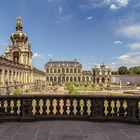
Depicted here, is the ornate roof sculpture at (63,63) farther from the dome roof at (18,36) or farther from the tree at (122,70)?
the dome roof at (18,36)

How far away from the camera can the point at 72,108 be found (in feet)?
26.7

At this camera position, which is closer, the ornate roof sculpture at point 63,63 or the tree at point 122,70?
the ornate roof sculpture at point 63,63

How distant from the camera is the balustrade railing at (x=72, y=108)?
7.71 meters

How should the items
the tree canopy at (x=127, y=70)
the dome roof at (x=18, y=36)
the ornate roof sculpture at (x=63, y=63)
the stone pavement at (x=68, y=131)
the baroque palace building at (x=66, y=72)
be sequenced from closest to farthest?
the stone pavement at (x=68, y=131)
the dome roof at (x=18, y=36)
the baroque palace building at (x=66, y=72)
the ornate roof sculpture at (x=63, y=63)
the tree canopy at (x=127, y=70)

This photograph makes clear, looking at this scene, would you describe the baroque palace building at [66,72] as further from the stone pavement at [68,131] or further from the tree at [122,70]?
the stone pavement at [68,131]

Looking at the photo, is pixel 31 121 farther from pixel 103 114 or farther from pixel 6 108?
pixel 103 114

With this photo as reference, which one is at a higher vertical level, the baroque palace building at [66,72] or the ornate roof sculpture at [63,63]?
the ornate roof sculpture at [63,63]

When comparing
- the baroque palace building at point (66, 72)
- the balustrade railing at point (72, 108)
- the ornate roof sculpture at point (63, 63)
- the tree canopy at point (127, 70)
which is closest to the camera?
the balustrade railing at point (72, 108)

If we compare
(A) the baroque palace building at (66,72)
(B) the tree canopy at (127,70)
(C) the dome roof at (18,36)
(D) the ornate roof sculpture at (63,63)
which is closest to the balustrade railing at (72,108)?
(C) the dome roof at (18,36)

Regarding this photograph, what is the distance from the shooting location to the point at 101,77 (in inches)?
5807

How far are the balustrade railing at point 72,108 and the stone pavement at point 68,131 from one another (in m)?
0.33

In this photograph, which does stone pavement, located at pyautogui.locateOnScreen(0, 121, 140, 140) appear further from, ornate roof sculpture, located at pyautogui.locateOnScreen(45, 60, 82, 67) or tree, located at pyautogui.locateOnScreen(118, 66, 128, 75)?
tree, located at pyautogui.locateOnScreen(118, 66, 128, 75)

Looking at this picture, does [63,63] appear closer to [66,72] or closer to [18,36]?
[66,72]

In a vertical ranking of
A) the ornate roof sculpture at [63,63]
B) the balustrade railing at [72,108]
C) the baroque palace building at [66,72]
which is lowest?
the balustrade railing at [72,108]
